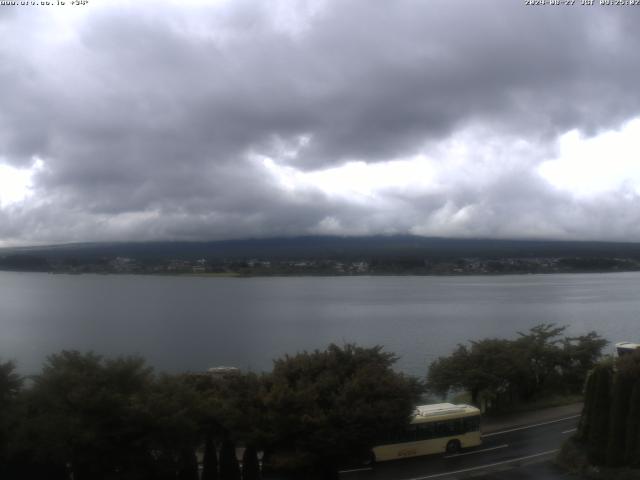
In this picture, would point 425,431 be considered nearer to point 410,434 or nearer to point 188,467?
point 410,434

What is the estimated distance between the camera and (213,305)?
98.7 m

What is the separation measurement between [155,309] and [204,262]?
93.3 metres

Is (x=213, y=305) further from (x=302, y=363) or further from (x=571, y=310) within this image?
(x=302, y=363)

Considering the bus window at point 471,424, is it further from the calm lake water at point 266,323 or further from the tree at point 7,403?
the calm lake water at point 266,323

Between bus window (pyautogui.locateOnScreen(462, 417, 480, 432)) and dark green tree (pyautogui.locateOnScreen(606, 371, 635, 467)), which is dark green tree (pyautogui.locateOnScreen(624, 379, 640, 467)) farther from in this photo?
bus window (pyautogui.locateOnScreen(462, 417, 480, 432))

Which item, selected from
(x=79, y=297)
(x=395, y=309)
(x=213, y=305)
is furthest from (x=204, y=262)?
(x=395, y=309)

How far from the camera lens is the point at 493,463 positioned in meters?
19.2

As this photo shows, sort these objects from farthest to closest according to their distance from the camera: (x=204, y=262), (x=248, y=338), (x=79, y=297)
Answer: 1. (x=204, y=262)
2. (x=79, y=297)
3. (x=248, y=338)

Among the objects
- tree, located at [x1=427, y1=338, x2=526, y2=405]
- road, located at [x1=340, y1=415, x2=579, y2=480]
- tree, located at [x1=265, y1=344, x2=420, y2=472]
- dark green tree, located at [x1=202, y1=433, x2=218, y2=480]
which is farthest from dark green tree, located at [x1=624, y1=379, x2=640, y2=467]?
tree, located at [x1=427, y1=338, x2=526, y2=405]

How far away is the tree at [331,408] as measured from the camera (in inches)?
674

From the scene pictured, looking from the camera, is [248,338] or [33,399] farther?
[248,338]

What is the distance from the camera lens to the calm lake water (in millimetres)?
51250

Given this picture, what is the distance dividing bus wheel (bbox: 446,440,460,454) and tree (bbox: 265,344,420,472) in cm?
294

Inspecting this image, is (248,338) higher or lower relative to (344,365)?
lower
